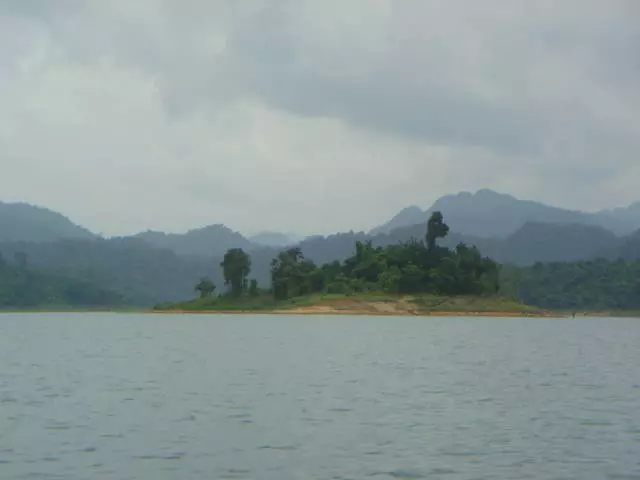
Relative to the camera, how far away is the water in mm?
32656

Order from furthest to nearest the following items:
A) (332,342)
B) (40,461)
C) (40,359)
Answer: (332,342) < (40,359) < (40,461)

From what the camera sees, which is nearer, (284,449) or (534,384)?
(284,449)

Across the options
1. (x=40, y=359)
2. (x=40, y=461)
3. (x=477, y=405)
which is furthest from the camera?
(x=40, y=359)

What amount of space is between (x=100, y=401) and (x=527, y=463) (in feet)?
84.9

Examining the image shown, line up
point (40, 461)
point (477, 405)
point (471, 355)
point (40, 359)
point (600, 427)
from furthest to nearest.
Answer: point (471, 355), point (40, 359), point (477, 405), point (600, 427), point (40, 461)

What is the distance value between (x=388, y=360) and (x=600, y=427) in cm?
4266

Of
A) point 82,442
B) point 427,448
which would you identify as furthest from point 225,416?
point 427,448

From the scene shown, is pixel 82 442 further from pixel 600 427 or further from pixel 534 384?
pixel 534 384

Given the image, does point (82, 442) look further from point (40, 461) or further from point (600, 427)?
point (600, 427)

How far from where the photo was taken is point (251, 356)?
87.2 meters

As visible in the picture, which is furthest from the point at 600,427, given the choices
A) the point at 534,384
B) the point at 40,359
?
the point at 40,359

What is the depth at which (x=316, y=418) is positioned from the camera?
4400cm

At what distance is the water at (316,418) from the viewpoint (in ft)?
107

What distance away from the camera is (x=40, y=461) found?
32969mm
